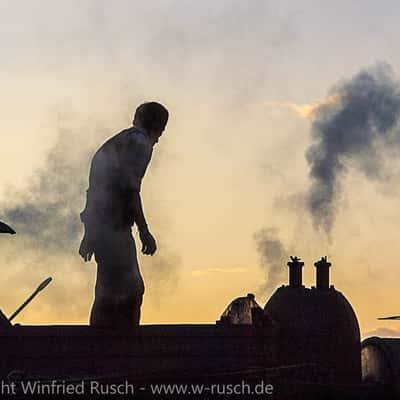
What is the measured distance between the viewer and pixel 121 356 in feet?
60.6

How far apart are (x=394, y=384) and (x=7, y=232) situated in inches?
525

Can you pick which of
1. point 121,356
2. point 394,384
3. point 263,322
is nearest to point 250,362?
point 263,322

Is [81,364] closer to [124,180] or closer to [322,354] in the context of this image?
[124,180]

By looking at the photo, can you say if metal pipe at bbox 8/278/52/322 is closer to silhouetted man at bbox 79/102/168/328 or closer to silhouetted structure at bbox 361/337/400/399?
silhouetted man at bbox 79/102/168/328

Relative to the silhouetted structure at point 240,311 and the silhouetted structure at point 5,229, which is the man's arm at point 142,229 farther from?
the silhouetted structure at point 240,311

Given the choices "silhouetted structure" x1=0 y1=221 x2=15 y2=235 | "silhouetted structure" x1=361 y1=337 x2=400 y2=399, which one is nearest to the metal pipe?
"silhouetted structure" x1=0 y1=221 x2=15 y2=235

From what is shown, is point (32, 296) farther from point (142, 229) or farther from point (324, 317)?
point (324, 317)

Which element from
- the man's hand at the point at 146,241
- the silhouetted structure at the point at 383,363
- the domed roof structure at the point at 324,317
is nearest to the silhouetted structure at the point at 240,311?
the man's hand at the point at 146,241

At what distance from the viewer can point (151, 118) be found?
19641mm

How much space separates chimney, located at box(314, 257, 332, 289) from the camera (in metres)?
34.7

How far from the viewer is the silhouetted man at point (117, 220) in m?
19.2

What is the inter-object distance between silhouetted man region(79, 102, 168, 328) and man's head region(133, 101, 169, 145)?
0.26 metres

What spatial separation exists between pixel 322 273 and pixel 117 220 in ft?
53.8

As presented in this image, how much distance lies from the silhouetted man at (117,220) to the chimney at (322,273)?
15.8 meters
